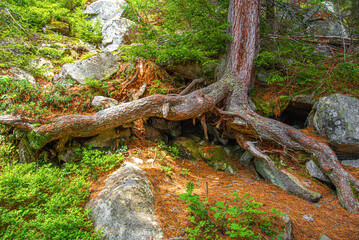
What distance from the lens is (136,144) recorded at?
16.2ft

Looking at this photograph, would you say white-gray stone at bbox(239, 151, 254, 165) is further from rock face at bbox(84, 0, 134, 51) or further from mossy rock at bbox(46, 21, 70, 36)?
mossy rock at bbox(46, 21, 70, 36)

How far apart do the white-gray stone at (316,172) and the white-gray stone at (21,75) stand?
26.3ft

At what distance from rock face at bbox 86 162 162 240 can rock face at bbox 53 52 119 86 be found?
390cm

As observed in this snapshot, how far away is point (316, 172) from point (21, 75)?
28.0 feet

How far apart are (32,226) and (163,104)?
11.3 feet

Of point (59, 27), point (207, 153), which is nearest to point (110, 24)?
point (59, 27)

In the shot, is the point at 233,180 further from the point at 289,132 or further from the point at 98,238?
the point at 98,238

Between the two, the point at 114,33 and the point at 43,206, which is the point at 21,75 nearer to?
the point at 43,206

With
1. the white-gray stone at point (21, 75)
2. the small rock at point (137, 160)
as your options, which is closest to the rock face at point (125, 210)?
the small rock at point (137, 160)

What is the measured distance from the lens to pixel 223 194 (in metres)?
3.57

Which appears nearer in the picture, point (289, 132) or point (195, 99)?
point (289, 132)

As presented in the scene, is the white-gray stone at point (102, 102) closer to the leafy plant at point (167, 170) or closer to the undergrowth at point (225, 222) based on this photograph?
the leafy plant at point (167, 170)

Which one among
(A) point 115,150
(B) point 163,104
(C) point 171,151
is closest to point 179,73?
(B) point 163,104

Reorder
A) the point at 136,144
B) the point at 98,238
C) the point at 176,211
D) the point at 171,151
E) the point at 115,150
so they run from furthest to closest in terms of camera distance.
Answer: the point at 171,151 → the point at 136,144 → the point at 115,150 → the point at 176,211 → the point at 98,238
